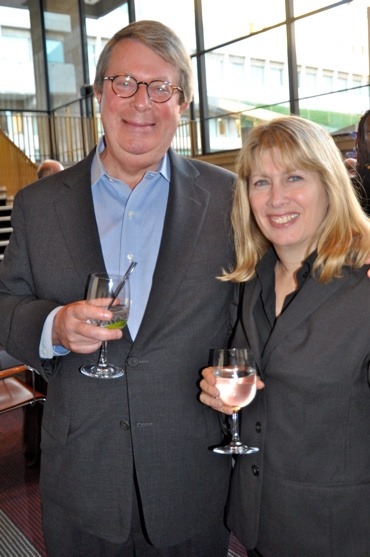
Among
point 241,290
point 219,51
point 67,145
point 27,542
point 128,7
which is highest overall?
point 128,7

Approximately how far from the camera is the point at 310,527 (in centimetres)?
142

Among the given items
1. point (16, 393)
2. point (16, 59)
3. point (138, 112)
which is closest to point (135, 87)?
point (138, 112)

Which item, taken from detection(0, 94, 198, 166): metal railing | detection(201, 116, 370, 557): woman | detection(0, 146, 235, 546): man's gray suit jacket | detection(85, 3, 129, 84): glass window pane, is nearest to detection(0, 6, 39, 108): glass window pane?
detection(0, 94, 198, 166): metal railing

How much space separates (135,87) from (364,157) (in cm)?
113

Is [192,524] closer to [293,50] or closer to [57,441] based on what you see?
[57,441]

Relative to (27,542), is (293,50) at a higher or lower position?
higher

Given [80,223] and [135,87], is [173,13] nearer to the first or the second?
[135,87]

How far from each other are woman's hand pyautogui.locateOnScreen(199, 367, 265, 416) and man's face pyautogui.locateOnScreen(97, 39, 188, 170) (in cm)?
65

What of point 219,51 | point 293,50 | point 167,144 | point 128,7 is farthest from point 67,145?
point 167,144

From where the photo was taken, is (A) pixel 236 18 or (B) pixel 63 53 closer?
(A) pixel 236 18

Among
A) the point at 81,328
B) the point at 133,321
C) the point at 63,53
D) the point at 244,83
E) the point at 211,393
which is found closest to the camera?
the point at 81,328

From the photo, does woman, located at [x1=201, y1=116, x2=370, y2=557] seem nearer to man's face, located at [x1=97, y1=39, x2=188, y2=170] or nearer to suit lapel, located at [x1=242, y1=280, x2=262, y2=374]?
suit lapel, located at [x1=242, y1=280, x2=262, y2=374]

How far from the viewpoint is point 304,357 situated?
1.41 meters

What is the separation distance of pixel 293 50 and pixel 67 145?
6520 millimetres
